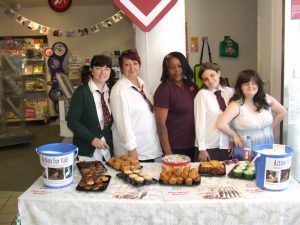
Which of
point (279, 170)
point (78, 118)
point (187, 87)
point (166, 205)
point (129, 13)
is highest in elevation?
point (129, 13)

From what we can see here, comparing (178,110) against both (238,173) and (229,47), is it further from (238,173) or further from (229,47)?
(229,47)

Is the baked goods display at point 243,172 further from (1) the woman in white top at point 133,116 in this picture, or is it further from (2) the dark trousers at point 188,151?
(1) the woman in white top at point 133,116

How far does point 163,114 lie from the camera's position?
7.80 ft

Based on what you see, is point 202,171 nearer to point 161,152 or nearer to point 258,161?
point 258,161

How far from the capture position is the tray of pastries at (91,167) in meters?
2.01

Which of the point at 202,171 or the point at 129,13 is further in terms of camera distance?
the point at 129,13

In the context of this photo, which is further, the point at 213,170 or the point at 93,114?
the point at 93,114

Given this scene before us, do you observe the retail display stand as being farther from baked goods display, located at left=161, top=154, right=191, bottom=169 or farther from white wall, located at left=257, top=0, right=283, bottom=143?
baked goods display, located at left=161, top=154, right=191, bottom=169

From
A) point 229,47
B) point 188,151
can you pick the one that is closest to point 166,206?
point 188,151

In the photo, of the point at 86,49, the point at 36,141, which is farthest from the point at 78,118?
the point at 86,49

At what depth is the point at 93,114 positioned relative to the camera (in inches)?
91.9

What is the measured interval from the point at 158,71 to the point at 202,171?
1.04 m

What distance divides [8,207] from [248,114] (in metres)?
2.66

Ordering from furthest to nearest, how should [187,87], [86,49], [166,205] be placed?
[86,49]
[187,87]
[166,205]
